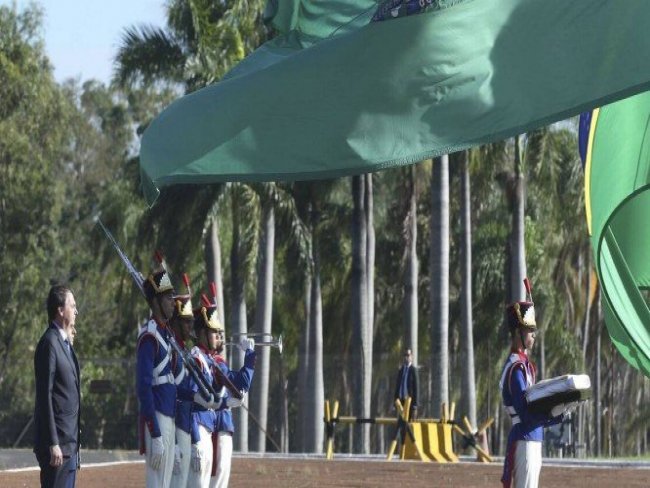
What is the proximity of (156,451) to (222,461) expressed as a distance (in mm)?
2328

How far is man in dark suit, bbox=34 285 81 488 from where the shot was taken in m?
10.2

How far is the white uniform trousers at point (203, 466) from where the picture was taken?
13.1m

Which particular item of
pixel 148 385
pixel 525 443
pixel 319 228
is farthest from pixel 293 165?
pixel 319 228

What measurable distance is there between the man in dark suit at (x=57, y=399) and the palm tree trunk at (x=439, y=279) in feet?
83.8

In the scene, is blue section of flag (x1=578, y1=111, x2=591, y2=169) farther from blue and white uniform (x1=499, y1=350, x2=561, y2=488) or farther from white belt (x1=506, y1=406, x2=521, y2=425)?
white belt (x1=506, y1=406, x2=521, y2=425)

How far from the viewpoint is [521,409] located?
12469mm

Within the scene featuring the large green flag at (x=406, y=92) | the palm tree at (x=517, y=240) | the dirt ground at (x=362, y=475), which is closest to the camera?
the large green flag at (x=406, y=92)

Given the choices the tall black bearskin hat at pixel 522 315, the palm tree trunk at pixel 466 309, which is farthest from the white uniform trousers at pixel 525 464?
the palm tree trunk at pixel 466 309

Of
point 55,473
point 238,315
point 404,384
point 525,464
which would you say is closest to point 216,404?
point 525,464

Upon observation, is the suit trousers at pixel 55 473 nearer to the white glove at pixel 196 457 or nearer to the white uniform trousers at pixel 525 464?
the white glove at pixel 196 457

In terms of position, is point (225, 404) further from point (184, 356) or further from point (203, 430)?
point (184, 356)

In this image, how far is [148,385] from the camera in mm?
11523

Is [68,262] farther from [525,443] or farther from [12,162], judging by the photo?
[525,443]

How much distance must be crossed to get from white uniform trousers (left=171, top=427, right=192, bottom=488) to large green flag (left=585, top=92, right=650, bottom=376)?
3120 millimetres
